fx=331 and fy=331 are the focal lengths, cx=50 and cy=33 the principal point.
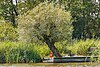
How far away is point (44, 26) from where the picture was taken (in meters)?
23.6

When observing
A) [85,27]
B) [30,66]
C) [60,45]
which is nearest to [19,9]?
[85,27]

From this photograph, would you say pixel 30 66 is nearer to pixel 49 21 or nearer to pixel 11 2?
pixel 49 21

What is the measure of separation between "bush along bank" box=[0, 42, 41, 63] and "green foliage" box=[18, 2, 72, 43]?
66 centimetres

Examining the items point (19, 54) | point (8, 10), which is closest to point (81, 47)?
point (19, 54)

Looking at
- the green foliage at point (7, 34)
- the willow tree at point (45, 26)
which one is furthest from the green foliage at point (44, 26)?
the green foliage at point (7, 34)

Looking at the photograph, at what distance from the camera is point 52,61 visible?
906 inches

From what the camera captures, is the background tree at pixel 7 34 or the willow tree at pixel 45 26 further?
the background tree at pixel 7 34

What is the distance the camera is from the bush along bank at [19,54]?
23.6 m

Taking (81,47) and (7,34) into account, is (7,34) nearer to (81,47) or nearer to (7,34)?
(7,34)

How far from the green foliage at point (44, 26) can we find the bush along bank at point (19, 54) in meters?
0.66

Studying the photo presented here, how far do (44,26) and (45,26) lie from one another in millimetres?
105

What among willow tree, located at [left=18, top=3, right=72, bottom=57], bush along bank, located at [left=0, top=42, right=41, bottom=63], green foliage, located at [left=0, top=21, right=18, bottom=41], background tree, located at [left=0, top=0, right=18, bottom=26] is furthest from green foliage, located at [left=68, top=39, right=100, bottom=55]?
background tree, located at [left=0, top=0, right=18, bottom=26]

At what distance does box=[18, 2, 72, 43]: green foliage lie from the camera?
23.8 metres

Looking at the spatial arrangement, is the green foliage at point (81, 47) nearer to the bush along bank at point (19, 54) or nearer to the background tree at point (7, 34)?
the bush along bank at point (19, 54)
